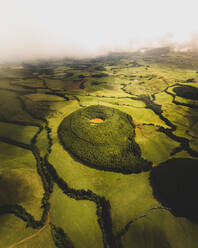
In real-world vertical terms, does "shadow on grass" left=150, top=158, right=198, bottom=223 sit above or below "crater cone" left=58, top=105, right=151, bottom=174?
below

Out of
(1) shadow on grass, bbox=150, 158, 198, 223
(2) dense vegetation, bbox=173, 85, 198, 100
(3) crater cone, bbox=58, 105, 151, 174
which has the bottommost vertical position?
(1) shadow on grass, bbox=150, 158, 198, 223

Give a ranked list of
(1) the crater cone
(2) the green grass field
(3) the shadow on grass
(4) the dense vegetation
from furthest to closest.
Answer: (4) the dense vegetation
(1) the crater cone
(3) the shadow on grass
(2) the green grass field

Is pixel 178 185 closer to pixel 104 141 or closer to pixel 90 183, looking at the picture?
pixel 90 183

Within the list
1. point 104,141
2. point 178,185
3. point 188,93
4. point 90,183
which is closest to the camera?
point 178,185

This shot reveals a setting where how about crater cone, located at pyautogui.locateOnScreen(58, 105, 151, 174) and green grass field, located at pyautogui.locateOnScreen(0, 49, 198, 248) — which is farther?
crater cone, located at pyautogui.locateOnScreen(58, 105, 151, 174)

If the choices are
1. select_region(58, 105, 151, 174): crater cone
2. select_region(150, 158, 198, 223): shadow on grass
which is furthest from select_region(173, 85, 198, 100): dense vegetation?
select_region(150, 158, 198, 223): shadow on grass

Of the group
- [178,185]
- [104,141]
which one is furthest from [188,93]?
[178,185]

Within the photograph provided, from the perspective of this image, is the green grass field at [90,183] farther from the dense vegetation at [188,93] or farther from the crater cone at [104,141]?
the dense vegetation at [188,93]

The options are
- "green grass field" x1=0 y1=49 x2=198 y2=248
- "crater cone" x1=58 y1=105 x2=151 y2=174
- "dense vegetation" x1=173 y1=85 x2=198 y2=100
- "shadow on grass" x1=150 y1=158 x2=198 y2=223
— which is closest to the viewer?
"green grass field" x1=0 y1=49 x2=198 y2=248

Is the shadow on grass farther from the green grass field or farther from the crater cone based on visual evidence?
the crater cone

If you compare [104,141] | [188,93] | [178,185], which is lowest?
[178,185]

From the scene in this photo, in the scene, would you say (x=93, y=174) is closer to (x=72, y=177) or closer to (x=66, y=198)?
(x=72, y=177)
